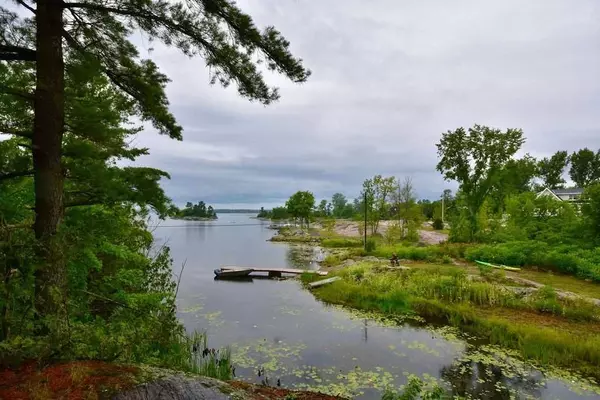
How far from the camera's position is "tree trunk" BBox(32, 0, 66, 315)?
12.6ft

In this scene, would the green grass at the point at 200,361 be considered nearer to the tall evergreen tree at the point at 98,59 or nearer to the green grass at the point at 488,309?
the tall evergreen tree at the point at 98,59

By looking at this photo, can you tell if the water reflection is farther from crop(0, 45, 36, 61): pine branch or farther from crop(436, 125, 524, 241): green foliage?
crop(436, 125, 524, 241): green foliage

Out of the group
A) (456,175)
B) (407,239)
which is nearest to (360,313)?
(407,239)

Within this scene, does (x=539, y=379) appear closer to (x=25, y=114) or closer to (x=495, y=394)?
(x=495, y=394)

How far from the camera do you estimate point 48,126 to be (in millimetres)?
3896

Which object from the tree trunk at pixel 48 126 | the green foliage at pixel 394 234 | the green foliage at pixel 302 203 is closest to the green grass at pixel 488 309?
the tree trunk at pixel 48 126

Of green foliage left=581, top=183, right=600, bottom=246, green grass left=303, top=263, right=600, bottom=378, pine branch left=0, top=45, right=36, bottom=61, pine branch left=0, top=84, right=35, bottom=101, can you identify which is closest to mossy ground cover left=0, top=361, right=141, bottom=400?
pine branch left=0, top=84, right=35, bottom=101

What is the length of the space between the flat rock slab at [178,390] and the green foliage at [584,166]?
73.1 m

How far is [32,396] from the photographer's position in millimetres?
2715

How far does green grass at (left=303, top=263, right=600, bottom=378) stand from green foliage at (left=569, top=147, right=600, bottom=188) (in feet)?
203

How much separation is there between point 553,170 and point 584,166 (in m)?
7.20

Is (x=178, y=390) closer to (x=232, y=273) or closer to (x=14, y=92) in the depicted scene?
(x=14, y=92)

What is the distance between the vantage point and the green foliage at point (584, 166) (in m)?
59.0

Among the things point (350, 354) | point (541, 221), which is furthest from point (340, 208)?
point (350, 354)
